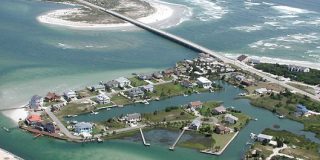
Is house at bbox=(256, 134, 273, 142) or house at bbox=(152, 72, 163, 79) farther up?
house at bbox=(152, 72, 163, 79)

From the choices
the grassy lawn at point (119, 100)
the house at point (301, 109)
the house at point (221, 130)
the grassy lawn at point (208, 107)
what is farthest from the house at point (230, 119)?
the grassy lawn at point (119, 100)

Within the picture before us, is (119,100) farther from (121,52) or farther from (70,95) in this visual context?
(121,52)

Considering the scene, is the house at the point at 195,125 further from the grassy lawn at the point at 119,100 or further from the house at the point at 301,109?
the house at the point at 301,109

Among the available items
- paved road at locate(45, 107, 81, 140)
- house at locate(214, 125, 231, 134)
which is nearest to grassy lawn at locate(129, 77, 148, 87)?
paved road at locate(45, 107, 81, 140)

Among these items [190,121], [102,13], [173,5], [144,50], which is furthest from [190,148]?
[173,5]

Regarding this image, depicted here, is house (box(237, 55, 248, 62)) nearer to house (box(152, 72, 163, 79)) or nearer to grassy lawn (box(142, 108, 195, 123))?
house (box(152, 72, 163, 79))

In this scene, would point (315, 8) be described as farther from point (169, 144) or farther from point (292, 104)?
point (169, 144)
